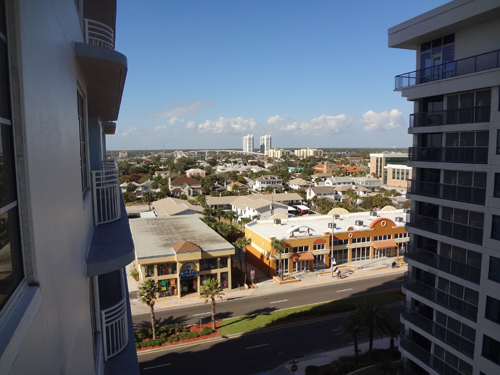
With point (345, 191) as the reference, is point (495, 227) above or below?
above

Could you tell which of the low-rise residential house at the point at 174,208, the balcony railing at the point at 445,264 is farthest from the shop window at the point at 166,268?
the low-rise residential house at the point at 174,208

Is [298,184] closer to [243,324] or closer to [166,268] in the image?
[166,268]

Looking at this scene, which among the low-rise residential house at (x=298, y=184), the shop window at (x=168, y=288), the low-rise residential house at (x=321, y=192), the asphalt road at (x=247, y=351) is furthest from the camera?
the low-rise residential house at (x=298, y=184)

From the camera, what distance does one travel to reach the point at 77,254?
165 inches

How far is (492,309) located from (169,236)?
28.4 metres

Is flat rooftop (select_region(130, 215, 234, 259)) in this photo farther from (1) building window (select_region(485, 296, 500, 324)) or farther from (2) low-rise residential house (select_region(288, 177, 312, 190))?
(2) low-rise residential house (select_region(288, 177, 312, 190))

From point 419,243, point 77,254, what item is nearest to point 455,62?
point 419,243

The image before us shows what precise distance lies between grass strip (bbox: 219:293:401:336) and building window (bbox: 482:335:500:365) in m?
11.6

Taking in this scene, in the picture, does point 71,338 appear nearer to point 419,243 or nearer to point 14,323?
point 14,323

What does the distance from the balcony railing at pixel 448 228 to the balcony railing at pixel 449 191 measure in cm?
95

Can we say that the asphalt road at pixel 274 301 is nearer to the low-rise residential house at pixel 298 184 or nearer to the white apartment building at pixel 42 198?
the white apartment building at pixel 42 198

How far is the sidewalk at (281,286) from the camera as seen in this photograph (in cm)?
2894

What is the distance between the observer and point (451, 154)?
13.5m

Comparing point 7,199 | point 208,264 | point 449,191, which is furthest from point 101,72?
point 208,264
